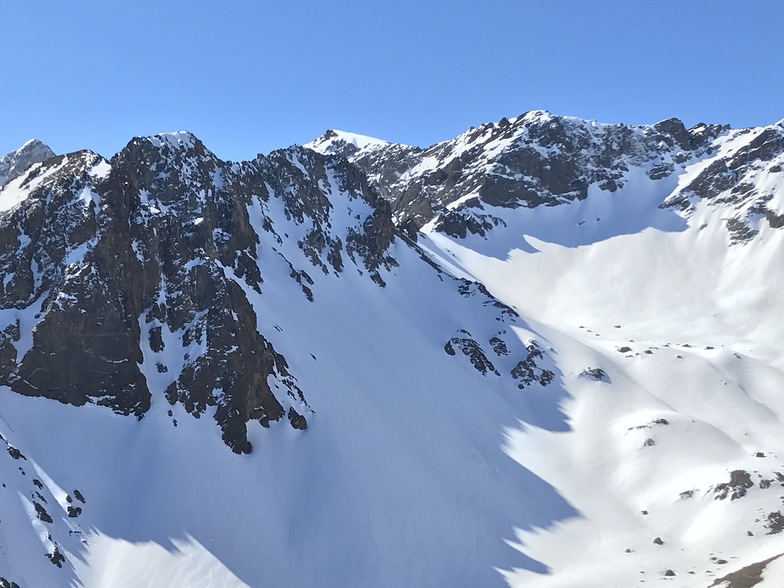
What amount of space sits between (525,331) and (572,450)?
31762 millimetres

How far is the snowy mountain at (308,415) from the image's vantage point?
200 feet

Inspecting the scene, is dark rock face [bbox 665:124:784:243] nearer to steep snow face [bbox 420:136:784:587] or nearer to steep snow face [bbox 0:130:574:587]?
steep snow face [bbox 420:136:784:587]

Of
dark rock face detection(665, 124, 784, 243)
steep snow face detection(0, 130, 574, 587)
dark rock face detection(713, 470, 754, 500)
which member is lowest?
steep snow face detection(0, 130, 574, 587)

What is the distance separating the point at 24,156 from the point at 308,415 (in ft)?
414

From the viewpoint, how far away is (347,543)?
66375 millimetres

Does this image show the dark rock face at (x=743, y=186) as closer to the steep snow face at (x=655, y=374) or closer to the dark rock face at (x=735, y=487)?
the steep snow face at (x=655, y=374)

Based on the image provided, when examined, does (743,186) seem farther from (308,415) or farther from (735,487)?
(308,415)

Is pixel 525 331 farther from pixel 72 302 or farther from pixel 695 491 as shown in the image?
pixel 72 302

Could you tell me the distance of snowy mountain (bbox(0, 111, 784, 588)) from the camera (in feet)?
200

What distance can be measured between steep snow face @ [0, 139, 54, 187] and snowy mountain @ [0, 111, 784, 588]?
72.0 metres

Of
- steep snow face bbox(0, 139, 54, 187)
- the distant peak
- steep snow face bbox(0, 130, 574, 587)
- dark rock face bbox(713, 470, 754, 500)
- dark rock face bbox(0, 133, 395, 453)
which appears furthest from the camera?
steep snow face bbox(0, 139, 54, 187)

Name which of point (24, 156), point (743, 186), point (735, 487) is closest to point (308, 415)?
point (735, 487)

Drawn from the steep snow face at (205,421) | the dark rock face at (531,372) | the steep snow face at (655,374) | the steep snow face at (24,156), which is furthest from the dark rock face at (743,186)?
the steep snow face at (24,156)

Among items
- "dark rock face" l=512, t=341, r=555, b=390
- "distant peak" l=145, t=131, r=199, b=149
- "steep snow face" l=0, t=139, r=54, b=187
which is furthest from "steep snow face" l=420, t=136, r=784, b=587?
"steep snow face" l=0, t=139, r=54, b=187
